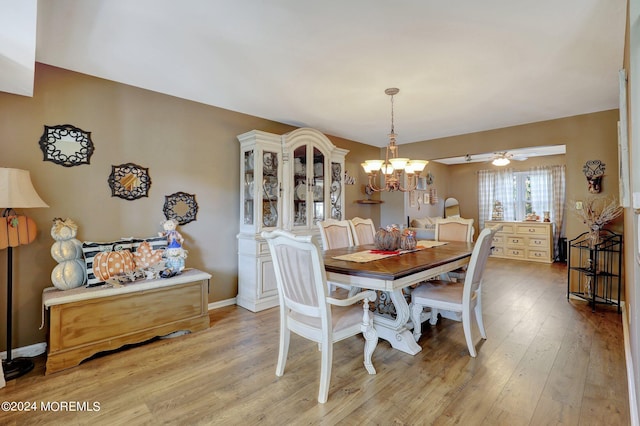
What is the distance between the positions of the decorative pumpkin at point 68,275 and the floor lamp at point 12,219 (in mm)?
255

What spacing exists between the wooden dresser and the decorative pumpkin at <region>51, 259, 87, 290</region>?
6.86m

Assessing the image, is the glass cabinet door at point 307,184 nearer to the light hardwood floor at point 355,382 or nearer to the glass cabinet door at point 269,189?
the glass cabinet door at point 269,189

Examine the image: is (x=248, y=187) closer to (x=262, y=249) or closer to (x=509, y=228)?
(x=262, y=249)

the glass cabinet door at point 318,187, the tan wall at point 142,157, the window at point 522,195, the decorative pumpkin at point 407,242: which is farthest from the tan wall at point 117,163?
the window at point 522,195

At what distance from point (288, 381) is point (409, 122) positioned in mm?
3389

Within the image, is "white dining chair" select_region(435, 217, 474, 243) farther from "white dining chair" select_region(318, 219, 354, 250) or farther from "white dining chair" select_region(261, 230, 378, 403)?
"white dining chair" select_region(261, 230, 378, 403)

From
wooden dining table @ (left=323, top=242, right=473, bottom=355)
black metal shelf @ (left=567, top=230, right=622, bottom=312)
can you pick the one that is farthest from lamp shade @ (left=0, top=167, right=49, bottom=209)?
black metal shelf @ (left=567, top=230, right=622, bottom=312)

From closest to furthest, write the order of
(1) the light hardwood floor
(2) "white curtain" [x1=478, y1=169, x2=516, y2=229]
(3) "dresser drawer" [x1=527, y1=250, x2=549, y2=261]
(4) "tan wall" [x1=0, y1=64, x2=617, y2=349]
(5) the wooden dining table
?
(1) the light hardwood floor
(5) the wooden dining table
(4) "tan wall" [x1=0, y1=64, x2=617, y2=349]
(3) "dresser drawer" [x1=527, y1=250, x2=549, y2=261]
(2) "white curtain" [x1=478, y1=169, x2=516, y2=229]

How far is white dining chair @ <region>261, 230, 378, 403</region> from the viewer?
1.87m

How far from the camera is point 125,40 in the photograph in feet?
7.10

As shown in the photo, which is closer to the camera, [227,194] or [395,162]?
[395,162]

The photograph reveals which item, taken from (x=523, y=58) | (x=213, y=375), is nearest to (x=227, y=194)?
(x=213, y=375)

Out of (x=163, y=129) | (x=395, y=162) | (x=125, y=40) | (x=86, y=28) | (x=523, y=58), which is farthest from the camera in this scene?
(x=163, y=129)

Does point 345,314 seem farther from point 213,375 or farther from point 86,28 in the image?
point 86,28
